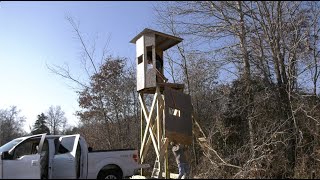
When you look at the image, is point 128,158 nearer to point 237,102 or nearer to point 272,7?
point 237,102

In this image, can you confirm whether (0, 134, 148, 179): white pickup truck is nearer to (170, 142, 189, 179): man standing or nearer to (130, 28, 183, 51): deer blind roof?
(170, 142, 189, 179): man standing

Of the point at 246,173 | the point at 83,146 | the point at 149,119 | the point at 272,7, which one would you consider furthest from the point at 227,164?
the point at 272,7

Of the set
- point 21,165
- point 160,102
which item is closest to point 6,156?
point 21,165

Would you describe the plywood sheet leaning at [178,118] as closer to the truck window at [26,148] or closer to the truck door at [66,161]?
the truck door at [66,161]

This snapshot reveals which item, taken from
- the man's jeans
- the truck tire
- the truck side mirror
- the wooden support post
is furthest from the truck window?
the man's jeans

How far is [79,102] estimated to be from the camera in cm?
3177

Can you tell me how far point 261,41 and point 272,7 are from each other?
150cm

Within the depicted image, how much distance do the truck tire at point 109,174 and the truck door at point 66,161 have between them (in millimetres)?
805

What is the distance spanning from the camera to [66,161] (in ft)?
43.1

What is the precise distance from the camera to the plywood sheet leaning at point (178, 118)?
628 inches

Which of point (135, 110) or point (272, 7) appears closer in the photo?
Result: point (272, 7)

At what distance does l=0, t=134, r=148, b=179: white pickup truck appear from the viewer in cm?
1253

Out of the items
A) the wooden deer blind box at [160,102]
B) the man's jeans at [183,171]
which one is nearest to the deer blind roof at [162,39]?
the wooden deer blind box at [160,102]

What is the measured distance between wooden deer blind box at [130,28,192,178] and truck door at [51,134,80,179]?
10.8ft
